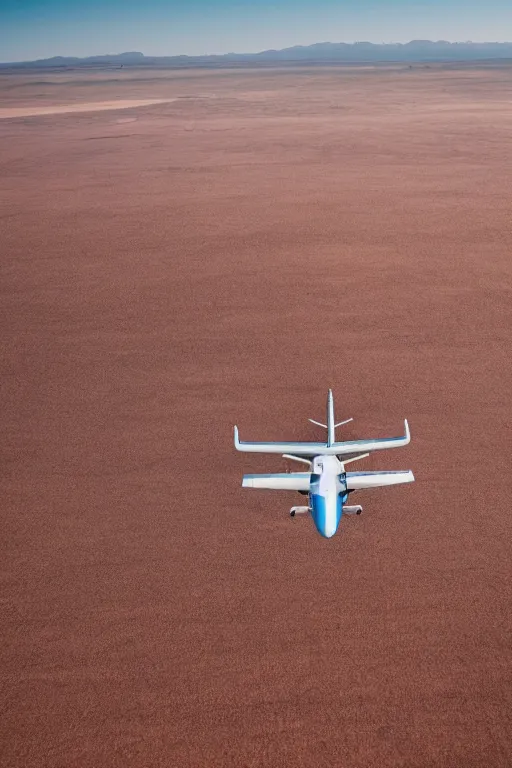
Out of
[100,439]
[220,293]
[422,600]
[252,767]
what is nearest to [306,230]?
[220,293]

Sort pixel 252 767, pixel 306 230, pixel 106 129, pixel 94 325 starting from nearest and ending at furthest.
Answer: pixel 252 767
pixel 94 325
pixel 306 230
pixel 106 129

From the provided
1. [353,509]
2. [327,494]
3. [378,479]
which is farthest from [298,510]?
[378,479]

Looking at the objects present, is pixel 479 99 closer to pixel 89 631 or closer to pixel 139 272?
pixel 139 272

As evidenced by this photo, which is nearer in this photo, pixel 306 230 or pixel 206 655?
pixel 206 655

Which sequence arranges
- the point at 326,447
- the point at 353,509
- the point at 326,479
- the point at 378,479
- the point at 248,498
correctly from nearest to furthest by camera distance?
the point at 326,479
the point at 378,479
the point at 353,509
the point at 326,447
the point at 248,498

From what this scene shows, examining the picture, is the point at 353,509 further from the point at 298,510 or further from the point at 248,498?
the point at 248,498

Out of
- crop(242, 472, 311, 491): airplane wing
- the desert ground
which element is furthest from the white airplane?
the desert ground
